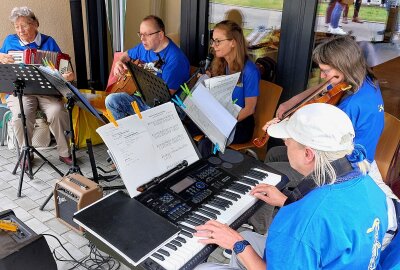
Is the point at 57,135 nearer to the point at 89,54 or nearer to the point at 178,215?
the point at 89,54

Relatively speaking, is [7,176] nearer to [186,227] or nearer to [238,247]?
[186,227]

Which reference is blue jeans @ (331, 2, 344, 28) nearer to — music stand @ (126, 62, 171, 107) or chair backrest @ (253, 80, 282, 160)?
chair backrest @ (253, 80, 282, 160)

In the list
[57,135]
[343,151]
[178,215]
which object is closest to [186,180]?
[178,215]

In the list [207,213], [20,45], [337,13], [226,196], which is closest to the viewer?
[207,213]

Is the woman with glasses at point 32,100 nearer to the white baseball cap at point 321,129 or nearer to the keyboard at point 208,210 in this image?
the keyboard at point 208,210

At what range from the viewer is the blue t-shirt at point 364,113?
201 cm

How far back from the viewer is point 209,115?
1790mm

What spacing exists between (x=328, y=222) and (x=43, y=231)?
211cm

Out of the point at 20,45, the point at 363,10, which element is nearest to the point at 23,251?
the point at 20,45

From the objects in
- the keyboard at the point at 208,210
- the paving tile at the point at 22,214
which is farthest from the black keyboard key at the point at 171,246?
the paving tile at the point at 22,214

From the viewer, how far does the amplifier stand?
2.30m

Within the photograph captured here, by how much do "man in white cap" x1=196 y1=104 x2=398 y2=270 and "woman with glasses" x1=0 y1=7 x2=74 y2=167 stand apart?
2.56m

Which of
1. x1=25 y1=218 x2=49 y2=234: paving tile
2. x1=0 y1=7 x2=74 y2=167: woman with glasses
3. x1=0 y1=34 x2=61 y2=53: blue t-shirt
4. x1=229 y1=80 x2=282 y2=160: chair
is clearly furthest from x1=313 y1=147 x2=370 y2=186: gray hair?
x1=0 y1=34 x2=61 y2=53: blue t-shirt

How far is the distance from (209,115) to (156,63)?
1.61m
